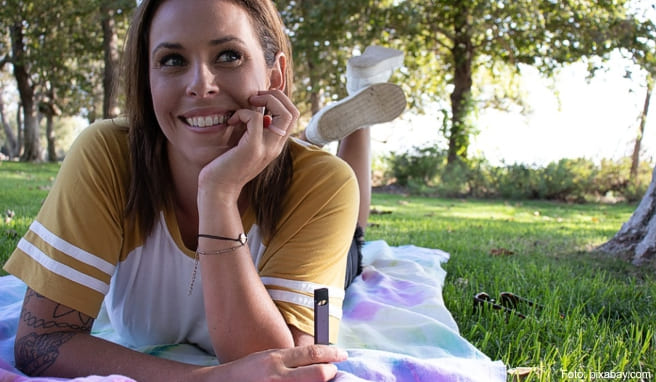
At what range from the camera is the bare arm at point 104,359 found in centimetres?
139

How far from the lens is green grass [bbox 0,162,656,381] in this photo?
1901mm

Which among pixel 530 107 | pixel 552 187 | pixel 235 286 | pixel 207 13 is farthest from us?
pixel 530 107

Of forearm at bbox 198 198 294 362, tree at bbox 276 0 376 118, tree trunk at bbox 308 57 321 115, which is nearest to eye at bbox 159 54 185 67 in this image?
forearm at bbox 198 198 294 362

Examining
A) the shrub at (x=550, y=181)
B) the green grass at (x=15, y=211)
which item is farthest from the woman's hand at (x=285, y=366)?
the shrub at (x=550, y=181)

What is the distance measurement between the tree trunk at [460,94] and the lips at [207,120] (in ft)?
38.3

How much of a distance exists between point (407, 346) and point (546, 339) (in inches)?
22.5

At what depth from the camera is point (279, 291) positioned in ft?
5.47

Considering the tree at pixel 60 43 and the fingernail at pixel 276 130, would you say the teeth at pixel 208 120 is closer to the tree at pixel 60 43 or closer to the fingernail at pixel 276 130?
the fingernail at pixel 276 130

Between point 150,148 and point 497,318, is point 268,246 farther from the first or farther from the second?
point 497,318

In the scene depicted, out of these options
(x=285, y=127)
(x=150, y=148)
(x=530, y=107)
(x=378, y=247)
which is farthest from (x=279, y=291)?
(x=530, y=107)

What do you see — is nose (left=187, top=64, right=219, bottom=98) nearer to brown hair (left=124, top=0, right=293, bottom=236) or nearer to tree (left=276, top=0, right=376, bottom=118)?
brown hair (left=124, top=0, right=293, bottom=236)

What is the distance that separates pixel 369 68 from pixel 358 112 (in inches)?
19.9

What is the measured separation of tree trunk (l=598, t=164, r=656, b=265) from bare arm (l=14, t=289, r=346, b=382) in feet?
9.98

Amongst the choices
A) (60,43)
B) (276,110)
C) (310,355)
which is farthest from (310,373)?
(60,43)
